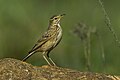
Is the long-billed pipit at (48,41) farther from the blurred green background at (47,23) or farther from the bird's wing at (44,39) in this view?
the blurred green background at (47,23)

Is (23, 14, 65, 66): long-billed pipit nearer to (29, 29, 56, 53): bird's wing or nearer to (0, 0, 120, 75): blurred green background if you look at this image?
(29, 29, 56, 53): bird's wing

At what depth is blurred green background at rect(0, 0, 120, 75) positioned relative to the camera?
16.4 metres

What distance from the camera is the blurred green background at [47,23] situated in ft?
53.9

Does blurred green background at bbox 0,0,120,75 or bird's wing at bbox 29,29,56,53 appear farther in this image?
blurred green background at bbox 0,0,120,75

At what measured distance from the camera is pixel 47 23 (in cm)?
1905

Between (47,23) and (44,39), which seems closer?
(44,39)

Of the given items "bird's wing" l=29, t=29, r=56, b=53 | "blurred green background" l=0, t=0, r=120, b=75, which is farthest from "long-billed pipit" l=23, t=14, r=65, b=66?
"blurred green background" l=0, t=0, r=120, b=75

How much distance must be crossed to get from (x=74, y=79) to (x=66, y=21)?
29.4 feet

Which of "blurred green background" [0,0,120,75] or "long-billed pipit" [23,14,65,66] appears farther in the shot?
"blurred green background" [0,0,120,75]

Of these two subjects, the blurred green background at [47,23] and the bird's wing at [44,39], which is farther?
the blurred green background at [47,23]

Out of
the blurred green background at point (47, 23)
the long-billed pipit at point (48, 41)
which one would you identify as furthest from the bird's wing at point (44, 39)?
the blurred green background at point (47, 23)

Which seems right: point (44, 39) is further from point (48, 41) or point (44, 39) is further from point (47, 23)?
point (47, 23)

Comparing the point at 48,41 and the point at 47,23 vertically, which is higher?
the point at 47,23

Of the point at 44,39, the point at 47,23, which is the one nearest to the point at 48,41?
the point at 44,39
